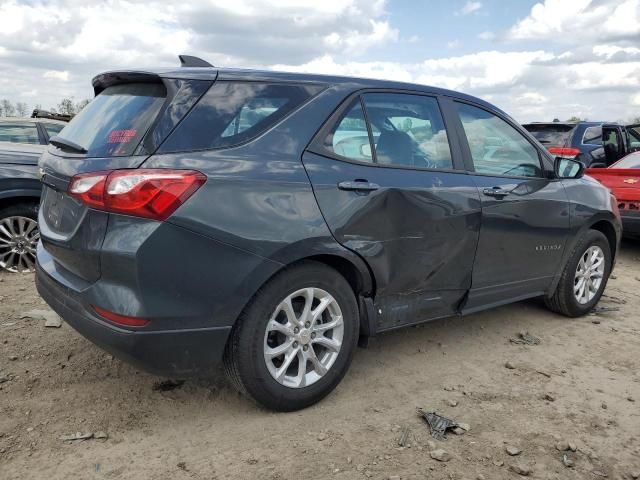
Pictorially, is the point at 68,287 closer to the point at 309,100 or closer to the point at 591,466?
the point at 309,100

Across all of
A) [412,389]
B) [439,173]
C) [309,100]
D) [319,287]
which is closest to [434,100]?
[439,173]

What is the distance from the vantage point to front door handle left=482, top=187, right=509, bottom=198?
3.65 m

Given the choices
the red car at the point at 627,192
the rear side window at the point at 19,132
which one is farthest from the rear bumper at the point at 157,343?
the red car at the point at 627,192

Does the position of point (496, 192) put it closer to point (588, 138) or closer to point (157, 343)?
point (157, 343)

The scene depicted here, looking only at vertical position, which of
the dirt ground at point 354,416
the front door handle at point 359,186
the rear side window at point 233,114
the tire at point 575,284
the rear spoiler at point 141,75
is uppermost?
the rear spoiler at point 141,75

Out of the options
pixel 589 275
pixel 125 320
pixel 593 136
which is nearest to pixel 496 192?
pixel 589 275

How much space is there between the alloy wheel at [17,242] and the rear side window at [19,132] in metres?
1.73

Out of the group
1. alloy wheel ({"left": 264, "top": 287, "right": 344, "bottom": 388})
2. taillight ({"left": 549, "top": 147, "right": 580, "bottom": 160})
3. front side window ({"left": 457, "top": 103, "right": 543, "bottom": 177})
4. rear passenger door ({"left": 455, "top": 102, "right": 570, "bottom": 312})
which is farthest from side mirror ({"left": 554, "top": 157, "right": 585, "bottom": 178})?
taillight ({"left": 549, "top": 147, "right": 580, "bottom": 160})

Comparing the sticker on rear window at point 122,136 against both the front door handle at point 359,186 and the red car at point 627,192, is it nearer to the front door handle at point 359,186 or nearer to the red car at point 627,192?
the front door handle at point 359,186

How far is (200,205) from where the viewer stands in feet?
8.09

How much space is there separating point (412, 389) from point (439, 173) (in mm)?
1304

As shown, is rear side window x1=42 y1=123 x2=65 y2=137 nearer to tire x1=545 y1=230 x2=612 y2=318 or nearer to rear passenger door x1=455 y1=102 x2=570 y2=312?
rear passenger door x1=455 y1=102 x2=570 y2=312

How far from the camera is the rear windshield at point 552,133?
999 centimetres

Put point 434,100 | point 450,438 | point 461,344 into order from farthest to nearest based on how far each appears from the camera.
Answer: point 461,344 → point 434,100 → point 450,438
